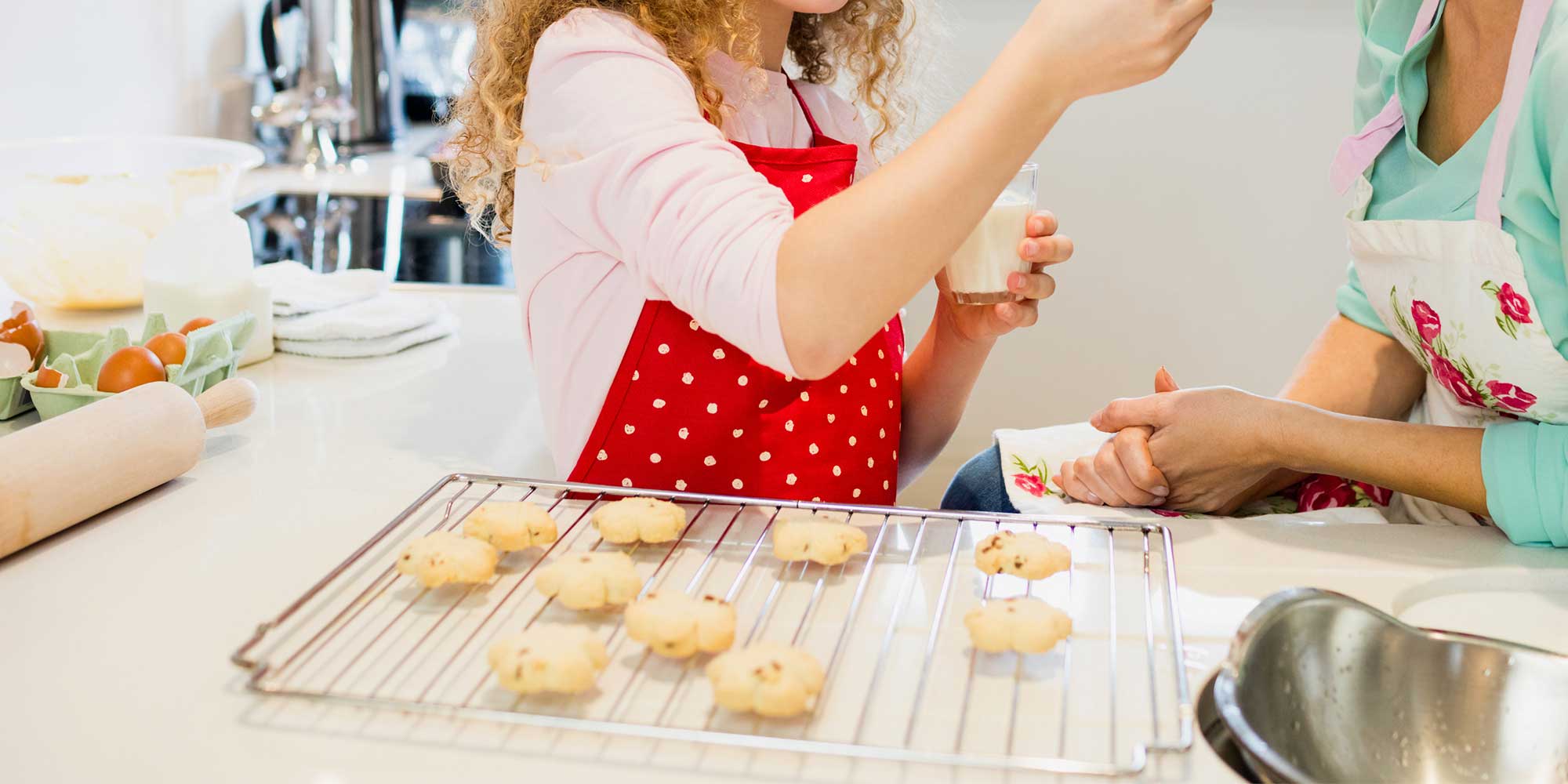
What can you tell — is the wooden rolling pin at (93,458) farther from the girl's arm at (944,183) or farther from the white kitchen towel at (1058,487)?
the white kitchen towel at (1058,487)

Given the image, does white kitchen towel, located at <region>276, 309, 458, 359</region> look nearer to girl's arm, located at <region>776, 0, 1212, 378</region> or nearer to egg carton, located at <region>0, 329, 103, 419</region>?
egg carton, located at <region>0, 329, 103, 419</region>

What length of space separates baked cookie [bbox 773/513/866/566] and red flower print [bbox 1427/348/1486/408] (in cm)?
55

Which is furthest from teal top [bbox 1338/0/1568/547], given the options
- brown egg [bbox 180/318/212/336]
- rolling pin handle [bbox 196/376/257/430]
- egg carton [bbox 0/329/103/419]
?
egg carton [bbox 0/329/103/419]

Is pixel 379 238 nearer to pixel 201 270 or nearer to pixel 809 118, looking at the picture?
pixel 201 270

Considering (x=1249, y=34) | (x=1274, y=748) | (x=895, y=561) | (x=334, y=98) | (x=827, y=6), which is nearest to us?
(x=1274, y=748)

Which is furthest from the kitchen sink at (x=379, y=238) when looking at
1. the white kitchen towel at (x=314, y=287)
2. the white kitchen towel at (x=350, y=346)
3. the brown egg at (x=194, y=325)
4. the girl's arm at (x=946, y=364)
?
the girl's arm at (x=946, y=364)

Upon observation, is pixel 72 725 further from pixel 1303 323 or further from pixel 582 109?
pixel 1303 323

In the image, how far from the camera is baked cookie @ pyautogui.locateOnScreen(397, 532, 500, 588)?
Result: 0.80m

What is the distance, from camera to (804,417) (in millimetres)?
1098

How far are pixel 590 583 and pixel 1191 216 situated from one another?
1457mm

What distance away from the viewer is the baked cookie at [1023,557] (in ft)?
2.67

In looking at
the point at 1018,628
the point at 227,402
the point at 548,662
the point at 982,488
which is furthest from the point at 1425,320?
the point at 227,402

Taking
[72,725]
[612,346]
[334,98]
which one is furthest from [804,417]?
[334,98]

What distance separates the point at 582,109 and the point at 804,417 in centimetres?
34
